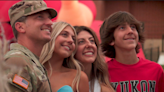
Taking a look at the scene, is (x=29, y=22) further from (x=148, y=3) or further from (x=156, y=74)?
(x=148, y=3)

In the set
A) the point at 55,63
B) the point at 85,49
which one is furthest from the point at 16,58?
the point at 85,49

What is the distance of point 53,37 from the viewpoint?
6.61ft

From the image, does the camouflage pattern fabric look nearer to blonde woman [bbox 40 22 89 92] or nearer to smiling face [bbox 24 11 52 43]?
smiling face [bbox 24 11 52 43]

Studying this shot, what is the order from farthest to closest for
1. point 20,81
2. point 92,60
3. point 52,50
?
point 92,60
point 52,50
point 20,81

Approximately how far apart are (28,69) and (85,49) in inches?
43.8

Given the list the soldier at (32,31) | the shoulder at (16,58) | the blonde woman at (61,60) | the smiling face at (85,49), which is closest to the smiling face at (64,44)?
the blonde woman at (61,60)

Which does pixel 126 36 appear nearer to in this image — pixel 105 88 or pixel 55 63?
pixel 105 88

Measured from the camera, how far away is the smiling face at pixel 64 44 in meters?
1.98

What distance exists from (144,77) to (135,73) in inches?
4.1

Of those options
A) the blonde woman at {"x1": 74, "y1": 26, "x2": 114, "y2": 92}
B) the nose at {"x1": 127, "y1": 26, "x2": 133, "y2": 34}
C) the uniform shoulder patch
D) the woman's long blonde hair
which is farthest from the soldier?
the nose at {"x1": 127, "y1": 26, "x2": 133, "y2": 34}

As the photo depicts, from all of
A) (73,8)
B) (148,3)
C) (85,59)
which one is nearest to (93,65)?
(85,59)

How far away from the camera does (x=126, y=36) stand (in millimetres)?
2277

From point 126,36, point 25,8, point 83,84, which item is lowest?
point 83,84

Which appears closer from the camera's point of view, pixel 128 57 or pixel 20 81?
pixel 20 81
